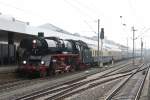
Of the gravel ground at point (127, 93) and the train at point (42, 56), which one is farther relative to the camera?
the train at point (42, 56)

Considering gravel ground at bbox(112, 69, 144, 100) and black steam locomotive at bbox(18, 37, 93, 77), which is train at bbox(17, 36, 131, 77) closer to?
black steam locomotive at bbox(18, 37, 93, 77)

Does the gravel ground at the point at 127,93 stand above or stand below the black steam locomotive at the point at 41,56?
below

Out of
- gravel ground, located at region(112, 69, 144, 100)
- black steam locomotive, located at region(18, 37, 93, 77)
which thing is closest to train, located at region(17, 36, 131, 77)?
black steam locomotive, located at region(18, 37, 93, 77)

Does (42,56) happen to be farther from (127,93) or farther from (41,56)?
(127,93)

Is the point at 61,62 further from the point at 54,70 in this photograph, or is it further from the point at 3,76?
the point at 3,76

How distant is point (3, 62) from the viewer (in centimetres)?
3697

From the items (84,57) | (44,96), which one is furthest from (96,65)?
(44,96)

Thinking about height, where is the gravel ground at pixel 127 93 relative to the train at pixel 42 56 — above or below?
below

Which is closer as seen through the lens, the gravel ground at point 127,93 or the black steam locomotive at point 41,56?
the gravel ground at point 127,93

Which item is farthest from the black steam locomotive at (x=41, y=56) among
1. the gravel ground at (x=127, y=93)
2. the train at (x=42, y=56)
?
the gravel ground at (x=127, y=93)

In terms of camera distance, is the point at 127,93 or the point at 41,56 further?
the point at 41,56

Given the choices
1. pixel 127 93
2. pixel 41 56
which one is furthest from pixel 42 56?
pixel 127 93

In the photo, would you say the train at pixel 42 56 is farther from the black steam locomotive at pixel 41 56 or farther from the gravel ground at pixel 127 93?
the gravel ground at pixel 127 93

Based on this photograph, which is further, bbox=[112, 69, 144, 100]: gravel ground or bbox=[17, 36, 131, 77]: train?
bbox=[17, 36, 131, 77]: train
